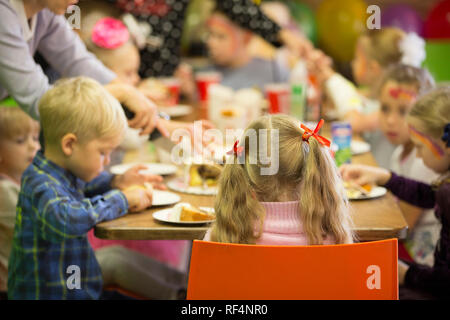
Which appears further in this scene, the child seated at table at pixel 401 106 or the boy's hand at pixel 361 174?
the child seated at table at pixel 401 106

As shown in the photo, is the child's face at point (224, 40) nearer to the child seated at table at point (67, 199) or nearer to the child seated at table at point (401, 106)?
the child seated at table at point (401, 106)

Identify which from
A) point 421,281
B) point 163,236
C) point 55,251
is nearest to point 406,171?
point 421,281

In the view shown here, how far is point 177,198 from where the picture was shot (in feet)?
5.93

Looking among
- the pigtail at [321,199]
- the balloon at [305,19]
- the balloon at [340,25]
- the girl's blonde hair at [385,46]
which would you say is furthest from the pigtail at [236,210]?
the balloon at [305,19]

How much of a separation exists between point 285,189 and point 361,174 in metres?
0.56

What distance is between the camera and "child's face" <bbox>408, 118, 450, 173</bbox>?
184 centimetres

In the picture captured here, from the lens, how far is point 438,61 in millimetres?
4215

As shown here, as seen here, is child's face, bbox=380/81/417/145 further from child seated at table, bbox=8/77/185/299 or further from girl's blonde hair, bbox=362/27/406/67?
child seated at table, bbox=8/77/185/299

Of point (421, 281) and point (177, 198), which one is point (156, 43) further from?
point (421, 281)

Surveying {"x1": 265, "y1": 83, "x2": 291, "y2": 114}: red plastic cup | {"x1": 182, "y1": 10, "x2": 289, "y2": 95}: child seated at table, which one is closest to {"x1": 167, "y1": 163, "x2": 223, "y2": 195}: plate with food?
{"x1": 265, "y1": 83, "x2": 291, "y2": 114}: red plastic cup

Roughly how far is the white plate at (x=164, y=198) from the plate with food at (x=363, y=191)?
0.48 meters

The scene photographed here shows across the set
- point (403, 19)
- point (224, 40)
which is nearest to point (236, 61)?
point (224, 40)

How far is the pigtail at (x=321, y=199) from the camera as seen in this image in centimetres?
141

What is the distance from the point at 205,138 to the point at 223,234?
2.33 feet
